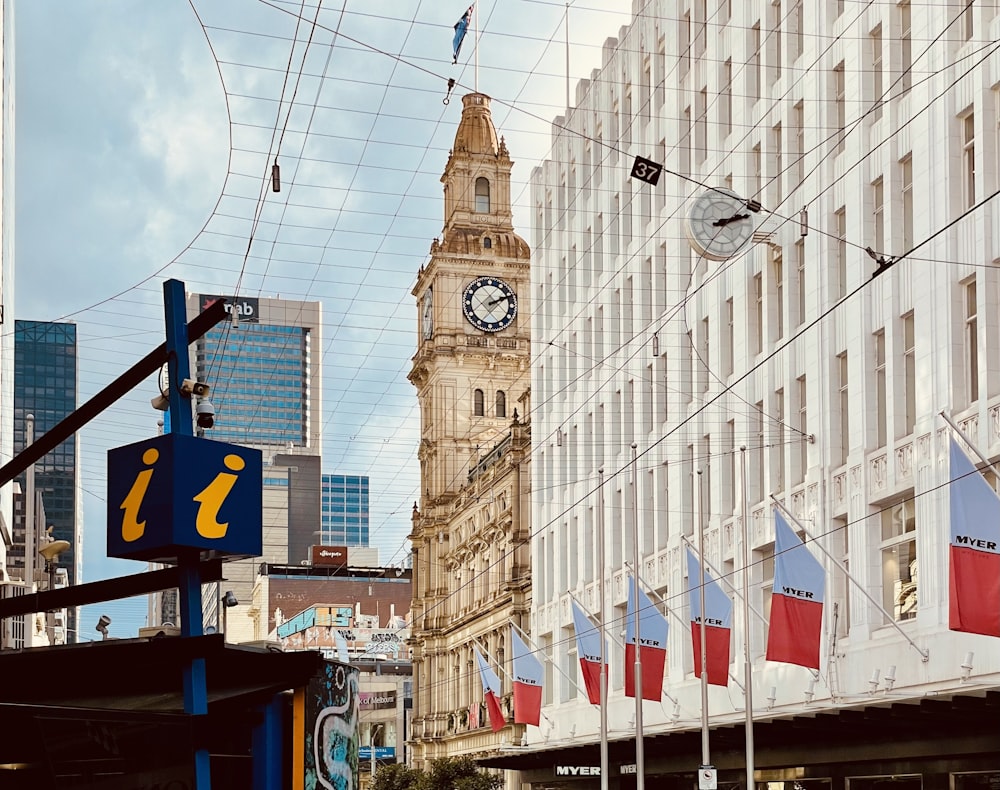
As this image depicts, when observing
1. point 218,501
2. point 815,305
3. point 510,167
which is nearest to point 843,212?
point 815,305

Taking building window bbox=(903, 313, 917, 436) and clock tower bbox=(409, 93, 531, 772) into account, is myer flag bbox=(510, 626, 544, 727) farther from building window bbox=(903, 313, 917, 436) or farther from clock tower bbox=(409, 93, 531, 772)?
clock tower bbox=(409, 93, 531, 772)

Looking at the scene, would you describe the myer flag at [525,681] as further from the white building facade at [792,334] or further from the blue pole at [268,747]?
the blue pole at [268,747]

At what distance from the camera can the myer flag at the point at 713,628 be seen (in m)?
42.0

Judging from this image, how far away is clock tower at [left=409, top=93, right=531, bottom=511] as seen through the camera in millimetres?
107750

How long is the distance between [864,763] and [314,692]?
71.0ft

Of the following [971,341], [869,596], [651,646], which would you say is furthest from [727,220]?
[651,646]

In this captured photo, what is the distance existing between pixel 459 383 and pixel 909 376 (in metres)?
72.5

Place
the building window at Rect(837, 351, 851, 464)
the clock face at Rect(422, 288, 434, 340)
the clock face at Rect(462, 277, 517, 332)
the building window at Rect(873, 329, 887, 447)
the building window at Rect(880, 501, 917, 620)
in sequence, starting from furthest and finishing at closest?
the clock face at Rect(422, 288, 434, 340), the clock face at Rect(462, 277, 517, 332), the building window at Rect(837, 351, 851, 464), the building window at Rect(873, 329, 887, 447), the building window at Rect(880, 501, 917, 620)

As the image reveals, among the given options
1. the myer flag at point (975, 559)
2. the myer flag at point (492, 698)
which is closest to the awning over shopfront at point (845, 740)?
the myer flag at point (975, 559)

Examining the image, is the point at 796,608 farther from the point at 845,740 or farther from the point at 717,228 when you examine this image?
the point at 717,228

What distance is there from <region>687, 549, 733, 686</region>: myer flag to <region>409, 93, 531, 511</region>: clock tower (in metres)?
63.6

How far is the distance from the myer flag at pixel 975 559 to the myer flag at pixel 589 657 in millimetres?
24411

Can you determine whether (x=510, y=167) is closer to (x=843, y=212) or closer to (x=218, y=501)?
(x=843, y=212)

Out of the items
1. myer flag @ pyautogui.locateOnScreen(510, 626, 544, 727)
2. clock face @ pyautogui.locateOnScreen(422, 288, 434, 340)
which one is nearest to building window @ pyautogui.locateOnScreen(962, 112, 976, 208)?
myer flag @ pyautogui.locateOnScreen(510, 626, 544, 727)
